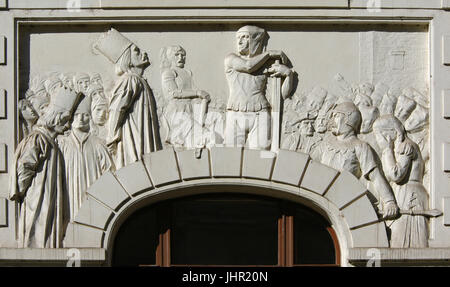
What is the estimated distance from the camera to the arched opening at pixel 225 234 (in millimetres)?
14336

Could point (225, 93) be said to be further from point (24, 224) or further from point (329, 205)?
point (24, 224)

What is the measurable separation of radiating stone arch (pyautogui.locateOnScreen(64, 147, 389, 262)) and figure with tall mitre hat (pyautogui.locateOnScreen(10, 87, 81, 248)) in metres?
0.24

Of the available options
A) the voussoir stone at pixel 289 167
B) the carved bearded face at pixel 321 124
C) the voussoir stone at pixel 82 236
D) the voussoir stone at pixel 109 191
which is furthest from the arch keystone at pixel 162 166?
the carved bearded face at pixel 321 124

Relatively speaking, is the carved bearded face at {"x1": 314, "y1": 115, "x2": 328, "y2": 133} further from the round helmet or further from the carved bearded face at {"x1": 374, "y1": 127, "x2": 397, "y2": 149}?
the carved bearded face at {"x1": 374, "y1": 127, "x2": 397, "y2": 149}

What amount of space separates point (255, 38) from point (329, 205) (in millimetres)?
2214

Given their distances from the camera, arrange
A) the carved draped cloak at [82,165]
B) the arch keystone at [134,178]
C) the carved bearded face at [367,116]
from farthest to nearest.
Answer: the carved bearded face at [367,116] → the carved draped cloak at [82,165] → the arch keystone at [134,178]

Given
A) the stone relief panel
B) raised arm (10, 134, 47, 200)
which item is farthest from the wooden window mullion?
raised arm (10, 134, 47, 200)

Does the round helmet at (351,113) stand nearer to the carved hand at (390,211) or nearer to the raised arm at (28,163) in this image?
the carved hand at (390,211)

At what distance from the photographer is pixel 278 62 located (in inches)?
563

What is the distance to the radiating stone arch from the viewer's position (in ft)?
45.8

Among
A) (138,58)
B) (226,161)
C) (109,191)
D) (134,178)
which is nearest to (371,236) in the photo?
(226,161)

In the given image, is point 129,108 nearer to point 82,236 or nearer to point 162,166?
point 162,166

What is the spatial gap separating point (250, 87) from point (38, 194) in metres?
2.85

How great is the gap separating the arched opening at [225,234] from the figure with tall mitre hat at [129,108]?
2.50ft
